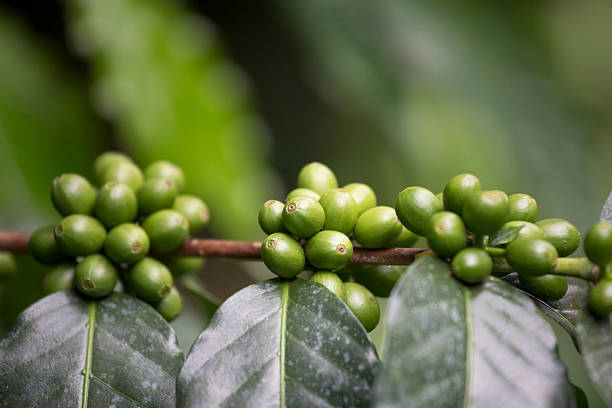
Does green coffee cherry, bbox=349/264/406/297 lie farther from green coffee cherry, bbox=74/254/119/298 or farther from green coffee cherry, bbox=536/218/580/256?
green coffee cherry, bbox=74/254/119/298

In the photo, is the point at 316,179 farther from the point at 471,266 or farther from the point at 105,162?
the point at 105,162

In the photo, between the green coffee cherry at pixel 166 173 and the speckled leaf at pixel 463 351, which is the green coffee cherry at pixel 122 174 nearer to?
the green coffee cherry at pixel 166 173

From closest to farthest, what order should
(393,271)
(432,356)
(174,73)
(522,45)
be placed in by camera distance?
(432,356)
(393,271)
(174,73)
(522,45)

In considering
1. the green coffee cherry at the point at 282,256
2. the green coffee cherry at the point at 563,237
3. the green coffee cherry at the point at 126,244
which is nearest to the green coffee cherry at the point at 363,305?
the green coffee cherry at the point at 282,256

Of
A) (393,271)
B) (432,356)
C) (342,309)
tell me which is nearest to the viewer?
(432,356)

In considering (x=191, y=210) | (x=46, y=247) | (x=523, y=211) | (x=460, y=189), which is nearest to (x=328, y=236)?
(x=460, y=189)

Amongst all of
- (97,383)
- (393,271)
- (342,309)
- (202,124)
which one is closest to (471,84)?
(202,124)

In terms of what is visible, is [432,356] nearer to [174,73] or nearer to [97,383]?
[97,383]
